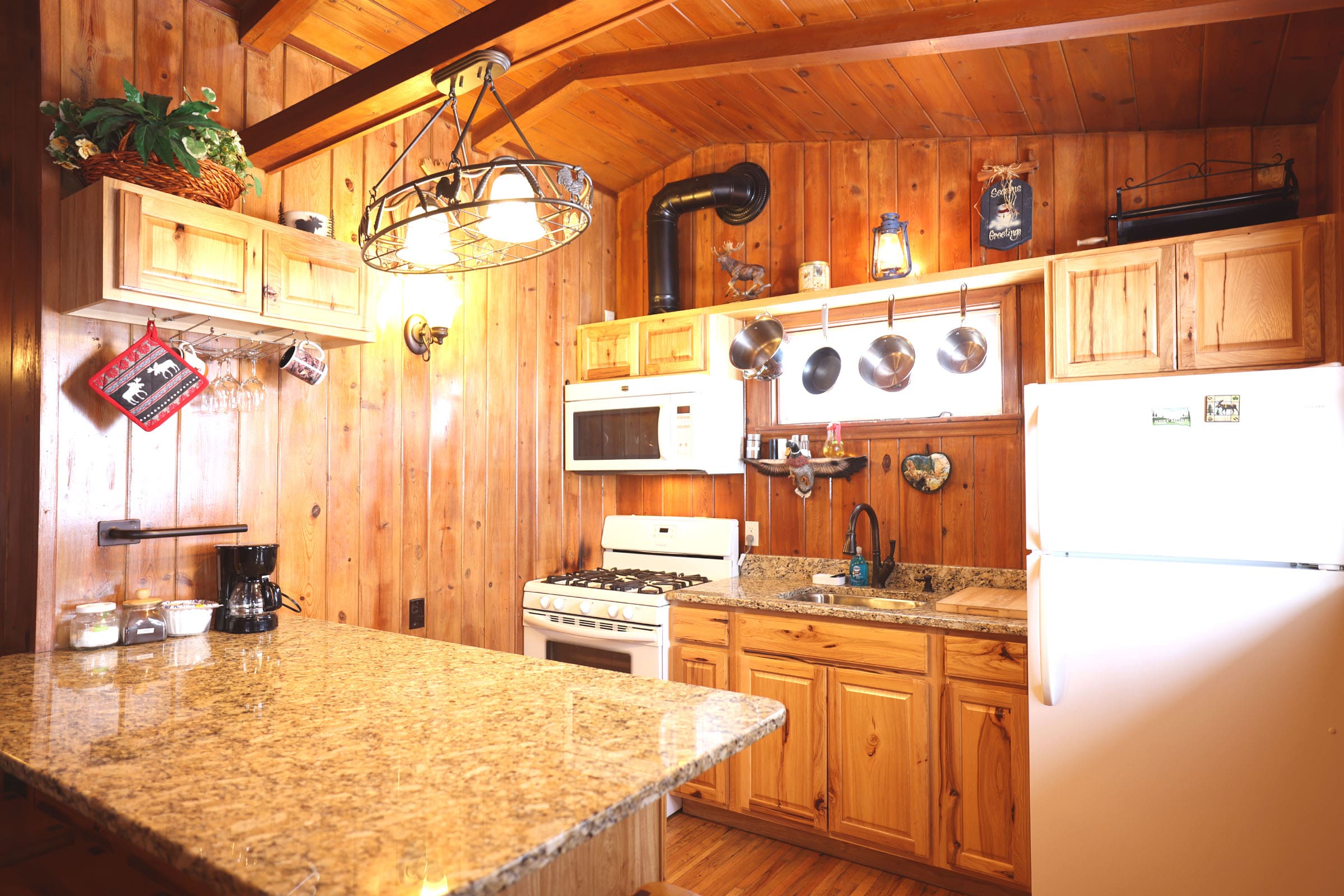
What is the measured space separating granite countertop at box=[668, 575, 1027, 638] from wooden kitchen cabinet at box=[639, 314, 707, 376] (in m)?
0.96

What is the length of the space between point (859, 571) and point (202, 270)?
2.45 m

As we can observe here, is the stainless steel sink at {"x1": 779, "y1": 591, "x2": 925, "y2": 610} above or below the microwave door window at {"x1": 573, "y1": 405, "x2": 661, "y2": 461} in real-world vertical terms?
below

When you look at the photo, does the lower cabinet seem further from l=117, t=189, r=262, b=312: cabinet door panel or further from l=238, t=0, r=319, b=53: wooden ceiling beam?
l=238, t=0, r=319, b=53: wooden ceiling beam

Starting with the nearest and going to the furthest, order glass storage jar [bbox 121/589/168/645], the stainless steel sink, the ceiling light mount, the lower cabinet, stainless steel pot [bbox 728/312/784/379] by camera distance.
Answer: the ceiling light mount, glass storage jar [bbox 121/589/168/645], the lower cabinet, the stainless steel sink, stainless steel pot [bbox 728/312/784/379]

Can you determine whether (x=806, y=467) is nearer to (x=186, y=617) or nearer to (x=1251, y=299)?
(x=1251, y=299)

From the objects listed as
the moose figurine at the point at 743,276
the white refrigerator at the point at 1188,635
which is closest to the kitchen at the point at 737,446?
the white refrigerator at the point at 1188,635

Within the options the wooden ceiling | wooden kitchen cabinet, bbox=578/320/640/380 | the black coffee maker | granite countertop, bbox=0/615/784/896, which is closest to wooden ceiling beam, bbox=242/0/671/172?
the wooden ceiling

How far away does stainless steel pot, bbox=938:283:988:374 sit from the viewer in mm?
2861

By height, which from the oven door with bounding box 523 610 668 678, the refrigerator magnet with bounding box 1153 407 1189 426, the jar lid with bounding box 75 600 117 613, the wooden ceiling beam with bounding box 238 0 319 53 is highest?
the wooden ceiling beam with bounding box 238 0 319 53

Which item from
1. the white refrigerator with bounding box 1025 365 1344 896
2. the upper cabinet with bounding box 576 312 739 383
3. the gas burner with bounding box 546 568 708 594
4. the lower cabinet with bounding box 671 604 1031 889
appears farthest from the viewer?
the upper cabinet with bounding box 576 312 739 383

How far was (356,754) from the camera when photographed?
47.6 inches

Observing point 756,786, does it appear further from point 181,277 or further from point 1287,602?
point 181,277

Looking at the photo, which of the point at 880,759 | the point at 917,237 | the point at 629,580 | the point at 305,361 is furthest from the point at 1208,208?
the point at 305,361

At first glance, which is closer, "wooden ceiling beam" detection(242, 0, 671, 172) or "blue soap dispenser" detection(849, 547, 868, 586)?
"wooden ceiling beam" detection(242, 0, 671, 172)
